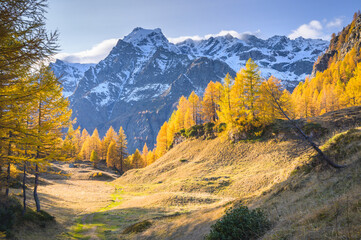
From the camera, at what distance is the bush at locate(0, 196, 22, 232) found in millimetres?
12458

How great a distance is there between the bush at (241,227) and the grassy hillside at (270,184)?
63 centimetres

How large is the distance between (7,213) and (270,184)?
19071mm

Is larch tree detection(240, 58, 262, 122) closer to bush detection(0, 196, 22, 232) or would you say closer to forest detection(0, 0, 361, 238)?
forest detection(0, 0, 361, 238)

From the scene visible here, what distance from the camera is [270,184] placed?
1588 cm

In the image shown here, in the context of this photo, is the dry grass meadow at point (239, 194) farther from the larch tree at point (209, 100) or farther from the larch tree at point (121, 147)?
the larch tree at point (121, 147)

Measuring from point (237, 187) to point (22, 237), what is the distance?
2024 cm

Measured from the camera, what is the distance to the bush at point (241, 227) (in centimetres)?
688

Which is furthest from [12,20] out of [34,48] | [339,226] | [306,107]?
[306,107]

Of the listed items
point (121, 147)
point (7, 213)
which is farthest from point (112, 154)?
point (7, 213)

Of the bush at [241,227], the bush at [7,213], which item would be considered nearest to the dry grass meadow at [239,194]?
the bush at [241,227]

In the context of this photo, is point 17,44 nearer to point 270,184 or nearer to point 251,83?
point 270,184

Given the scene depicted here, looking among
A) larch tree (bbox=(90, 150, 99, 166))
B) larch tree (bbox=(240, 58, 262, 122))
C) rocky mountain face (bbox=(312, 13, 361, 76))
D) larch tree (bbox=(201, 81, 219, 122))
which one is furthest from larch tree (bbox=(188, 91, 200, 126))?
rocky mountain face (bbox=(312, 13, 361, 76))

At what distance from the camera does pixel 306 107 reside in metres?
49.7

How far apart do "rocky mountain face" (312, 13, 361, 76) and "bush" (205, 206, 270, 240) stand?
346 ft
